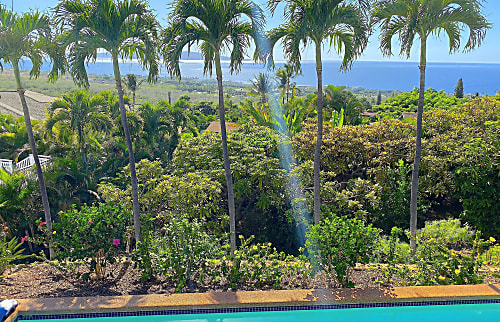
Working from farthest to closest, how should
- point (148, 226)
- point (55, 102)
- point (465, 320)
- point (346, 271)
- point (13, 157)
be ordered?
point (13, 157), point (55, 102), point (148, 226), point (346, 271), point (465, 320)

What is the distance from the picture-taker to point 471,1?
22.7 feet

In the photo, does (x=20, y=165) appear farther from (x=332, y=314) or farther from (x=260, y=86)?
(x=260, y=86)

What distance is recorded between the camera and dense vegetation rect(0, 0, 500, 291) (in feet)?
20.6

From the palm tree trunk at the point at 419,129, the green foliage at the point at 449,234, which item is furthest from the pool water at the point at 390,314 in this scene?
the green foliage at the point at 449,234

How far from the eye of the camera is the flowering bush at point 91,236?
616 cm

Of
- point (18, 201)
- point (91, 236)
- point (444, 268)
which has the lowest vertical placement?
point (18, 201)

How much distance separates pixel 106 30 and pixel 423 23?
5568 mm

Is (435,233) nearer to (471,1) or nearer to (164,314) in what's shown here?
(471,1)

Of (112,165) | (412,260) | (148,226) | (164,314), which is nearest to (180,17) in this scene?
(148,226)

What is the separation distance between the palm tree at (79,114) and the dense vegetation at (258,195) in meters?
0.05

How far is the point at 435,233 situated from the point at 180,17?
6.37 m

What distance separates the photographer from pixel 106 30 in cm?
714

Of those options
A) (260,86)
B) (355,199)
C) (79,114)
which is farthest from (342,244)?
(260,86)

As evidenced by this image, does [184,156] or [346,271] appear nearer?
[346,271]
